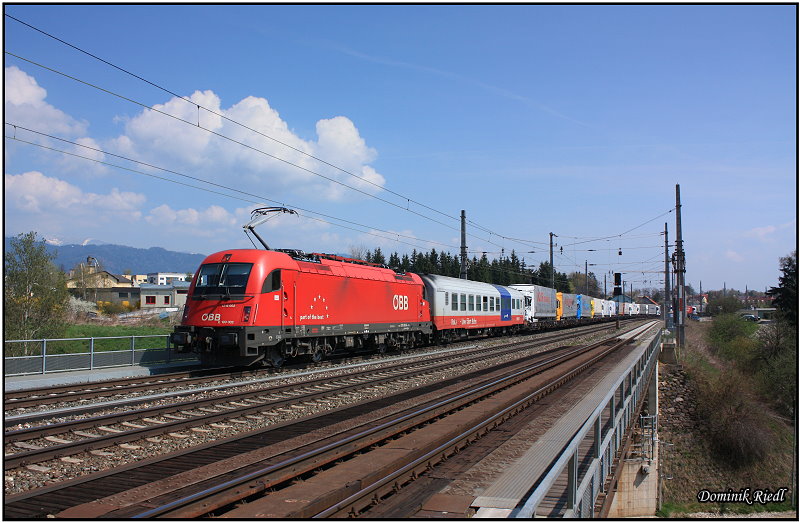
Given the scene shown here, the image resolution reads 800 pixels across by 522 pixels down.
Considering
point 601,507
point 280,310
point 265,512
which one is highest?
point 280,310

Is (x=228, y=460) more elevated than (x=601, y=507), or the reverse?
(x=228, y=460)

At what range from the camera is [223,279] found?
17.8 metres

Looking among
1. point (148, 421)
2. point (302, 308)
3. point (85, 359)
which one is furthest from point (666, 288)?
point (148, 421)

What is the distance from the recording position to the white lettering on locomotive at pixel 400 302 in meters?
26.4

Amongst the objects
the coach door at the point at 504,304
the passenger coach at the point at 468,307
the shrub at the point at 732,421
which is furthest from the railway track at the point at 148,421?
the coach door at the point at 504,304

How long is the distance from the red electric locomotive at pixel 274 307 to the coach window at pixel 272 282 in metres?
0.03

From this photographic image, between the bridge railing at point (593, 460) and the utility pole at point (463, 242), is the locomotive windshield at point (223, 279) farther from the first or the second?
the utility pole at point (463, 242)

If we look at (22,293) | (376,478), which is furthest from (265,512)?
(22,293)

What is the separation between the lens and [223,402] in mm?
13031

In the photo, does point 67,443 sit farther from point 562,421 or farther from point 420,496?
point 562,421

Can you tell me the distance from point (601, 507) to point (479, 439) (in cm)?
278

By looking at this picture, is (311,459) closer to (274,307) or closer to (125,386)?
(125,386)

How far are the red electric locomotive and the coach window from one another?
0.10 feet

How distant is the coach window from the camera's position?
17625mm
